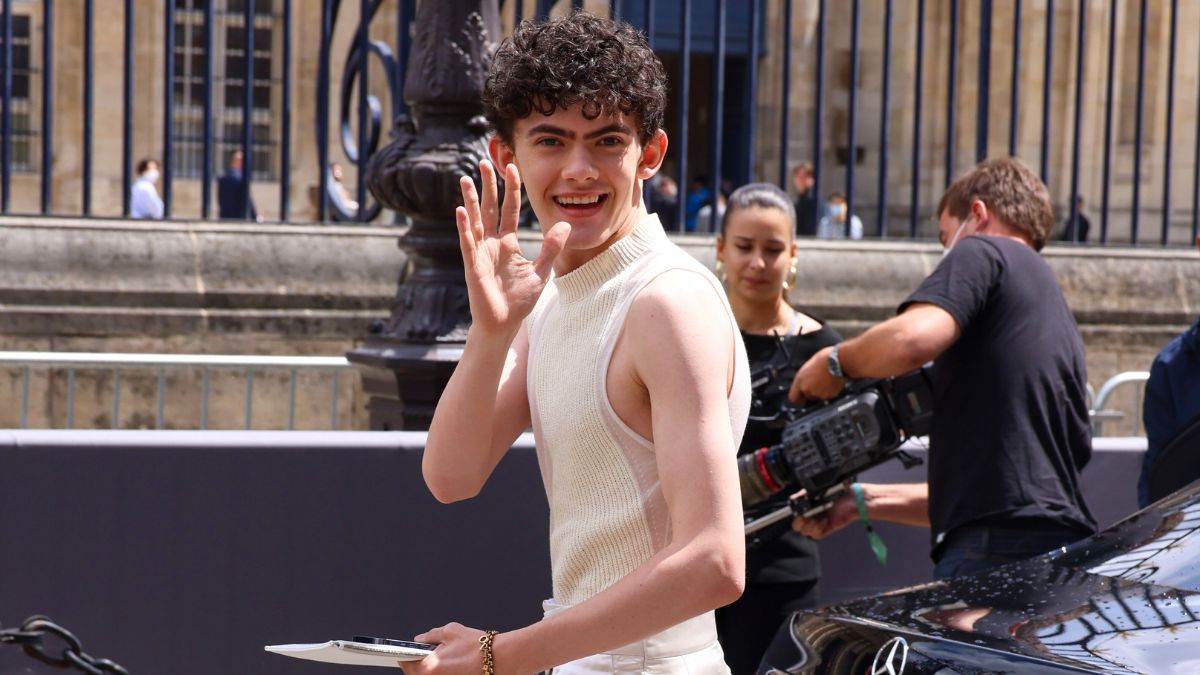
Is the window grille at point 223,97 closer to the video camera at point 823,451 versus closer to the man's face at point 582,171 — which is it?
the video camera at point 823,451

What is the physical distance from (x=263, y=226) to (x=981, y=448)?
414 cm

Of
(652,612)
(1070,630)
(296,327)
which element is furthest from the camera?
(296,327)

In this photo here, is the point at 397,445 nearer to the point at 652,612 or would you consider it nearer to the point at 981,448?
the point at 981,448

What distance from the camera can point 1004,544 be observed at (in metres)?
3.80

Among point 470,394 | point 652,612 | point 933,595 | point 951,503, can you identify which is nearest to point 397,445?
point 951,503

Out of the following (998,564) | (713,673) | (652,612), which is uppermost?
(652,612)

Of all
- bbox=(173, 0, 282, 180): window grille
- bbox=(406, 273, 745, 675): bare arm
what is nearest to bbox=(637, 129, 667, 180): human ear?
bbox=(406, 273, 745, 675): bare arm

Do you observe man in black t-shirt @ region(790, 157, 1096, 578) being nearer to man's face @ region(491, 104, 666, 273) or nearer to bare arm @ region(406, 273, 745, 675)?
man's face @ region(491, 104, 666, 273)

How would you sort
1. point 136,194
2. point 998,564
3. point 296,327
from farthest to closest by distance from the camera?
point 136,194 < point 296,327 < point 998,564

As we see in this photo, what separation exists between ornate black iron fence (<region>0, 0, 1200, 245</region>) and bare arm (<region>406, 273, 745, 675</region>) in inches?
98.3

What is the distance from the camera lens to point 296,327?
707 centimetres

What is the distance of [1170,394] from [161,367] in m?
3.88

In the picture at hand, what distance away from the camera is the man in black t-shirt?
379 centimetres

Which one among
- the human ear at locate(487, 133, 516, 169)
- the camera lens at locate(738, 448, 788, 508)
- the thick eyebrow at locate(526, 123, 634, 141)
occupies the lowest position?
the camera lens at locate(738, 448, 788, 508)
